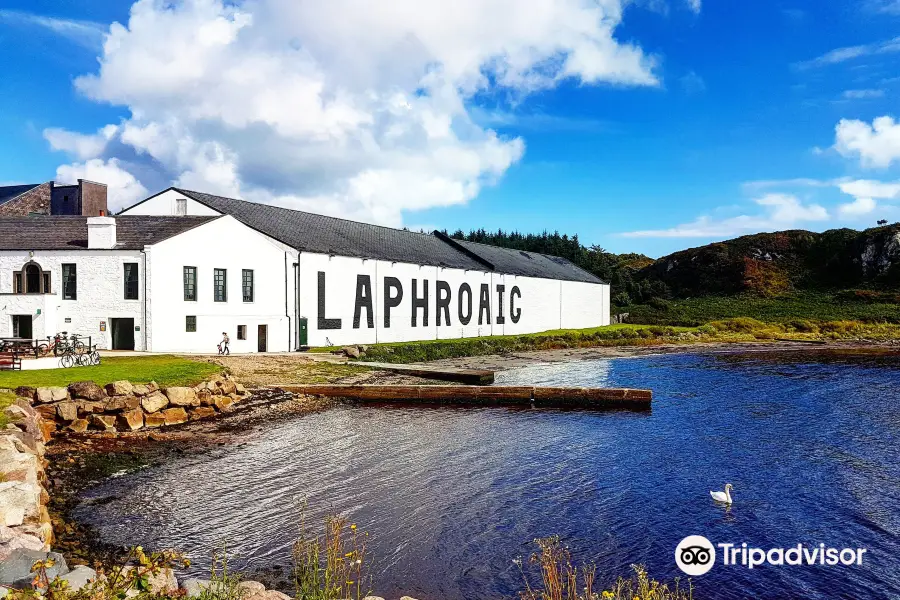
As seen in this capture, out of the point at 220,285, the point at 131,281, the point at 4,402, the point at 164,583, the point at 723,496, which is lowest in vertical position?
the point at 723,496

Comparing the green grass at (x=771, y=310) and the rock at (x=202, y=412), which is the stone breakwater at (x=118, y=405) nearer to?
the rock at (x=202, y=412)

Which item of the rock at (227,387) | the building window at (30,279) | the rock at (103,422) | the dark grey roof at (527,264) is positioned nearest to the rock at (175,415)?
the rock at (103,422)

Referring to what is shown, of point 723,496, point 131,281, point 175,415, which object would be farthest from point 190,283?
point 723,496

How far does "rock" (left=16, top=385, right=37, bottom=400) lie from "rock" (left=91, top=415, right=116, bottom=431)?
1879 mm

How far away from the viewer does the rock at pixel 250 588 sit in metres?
8.40

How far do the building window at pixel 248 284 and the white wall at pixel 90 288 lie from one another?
5825mm

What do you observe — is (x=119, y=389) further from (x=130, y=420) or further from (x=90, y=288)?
(x=90, y=288)

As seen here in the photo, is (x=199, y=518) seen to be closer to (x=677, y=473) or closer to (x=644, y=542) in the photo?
(x=644, y=542)

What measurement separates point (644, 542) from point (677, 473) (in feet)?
17.6

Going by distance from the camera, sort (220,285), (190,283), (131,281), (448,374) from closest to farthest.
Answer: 1. (448,374)
2. (131,281)
3. (190,283)
4. (220,285)

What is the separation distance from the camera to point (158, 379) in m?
24.5

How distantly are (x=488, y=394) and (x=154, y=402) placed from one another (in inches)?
524

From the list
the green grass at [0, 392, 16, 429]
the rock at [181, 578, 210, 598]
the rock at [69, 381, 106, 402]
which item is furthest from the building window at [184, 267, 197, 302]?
the rock at [181, 578, 210, 598]

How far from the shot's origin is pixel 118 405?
68.8ft
